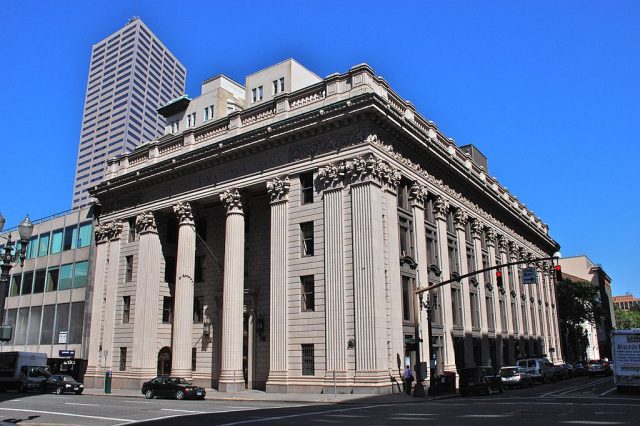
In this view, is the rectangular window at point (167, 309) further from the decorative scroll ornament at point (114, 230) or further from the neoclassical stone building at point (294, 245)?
the decorative scroll ornament at point (114, 230)

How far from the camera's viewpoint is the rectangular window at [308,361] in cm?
3203

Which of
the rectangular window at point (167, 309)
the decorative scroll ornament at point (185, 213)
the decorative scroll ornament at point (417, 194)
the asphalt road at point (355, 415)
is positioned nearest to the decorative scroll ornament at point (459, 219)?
the decorative scroll ornament at point (417, 194)

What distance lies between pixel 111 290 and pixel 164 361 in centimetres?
823

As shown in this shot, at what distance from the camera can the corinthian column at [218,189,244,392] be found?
35.2 meters

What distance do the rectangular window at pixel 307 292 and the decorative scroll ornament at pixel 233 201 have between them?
7.92 meters

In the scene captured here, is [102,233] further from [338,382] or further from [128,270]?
[338,382]

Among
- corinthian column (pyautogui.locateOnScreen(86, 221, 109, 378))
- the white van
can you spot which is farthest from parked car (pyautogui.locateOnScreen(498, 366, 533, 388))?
corinthian column (pyautogui.locateOnScreen(86, 221, 109, 378))

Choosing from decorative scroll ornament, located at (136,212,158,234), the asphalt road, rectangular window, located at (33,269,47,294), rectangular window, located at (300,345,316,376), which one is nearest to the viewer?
the asphalt road

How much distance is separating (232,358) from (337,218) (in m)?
12.0

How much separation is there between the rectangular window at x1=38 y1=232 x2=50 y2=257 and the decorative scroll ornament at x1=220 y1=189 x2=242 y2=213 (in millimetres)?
26768

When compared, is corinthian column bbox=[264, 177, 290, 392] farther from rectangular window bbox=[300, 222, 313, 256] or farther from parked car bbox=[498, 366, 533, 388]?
parked car bbox=[498, 366, 533, 388]

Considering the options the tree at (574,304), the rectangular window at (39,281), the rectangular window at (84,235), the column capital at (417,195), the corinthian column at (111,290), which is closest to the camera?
the column capital at (417,195)

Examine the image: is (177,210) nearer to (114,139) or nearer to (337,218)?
(337,218)

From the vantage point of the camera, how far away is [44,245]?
181 ft
